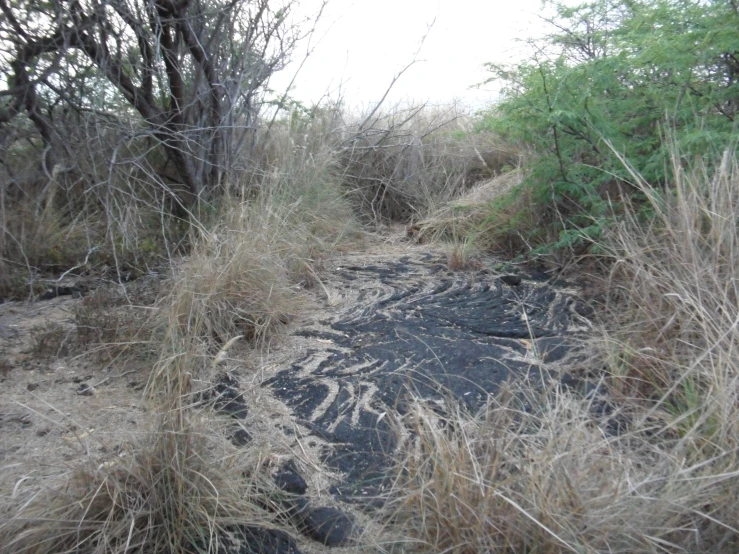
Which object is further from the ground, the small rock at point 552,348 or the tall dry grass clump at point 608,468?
the tall dry grass clump at point 608,468

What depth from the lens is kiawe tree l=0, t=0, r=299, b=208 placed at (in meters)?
4.28

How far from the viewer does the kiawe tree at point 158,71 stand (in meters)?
4.28

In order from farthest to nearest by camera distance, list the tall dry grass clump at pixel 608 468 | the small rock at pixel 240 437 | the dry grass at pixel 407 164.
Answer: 1. the dry grass at pixel 407 164
2. the small rock at pixel 240 437
3. the tall dry grass clump at pixel 608 468

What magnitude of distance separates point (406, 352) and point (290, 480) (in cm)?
127

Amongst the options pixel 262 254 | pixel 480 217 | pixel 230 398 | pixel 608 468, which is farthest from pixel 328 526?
pixel 480 217

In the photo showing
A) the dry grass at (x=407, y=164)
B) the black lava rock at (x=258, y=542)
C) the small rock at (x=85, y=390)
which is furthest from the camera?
the dry grass at (x=407, y=164)

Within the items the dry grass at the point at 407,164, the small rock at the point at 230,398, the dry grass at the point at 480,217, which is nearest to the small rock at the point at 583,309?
the dry grass at the point at 480,217

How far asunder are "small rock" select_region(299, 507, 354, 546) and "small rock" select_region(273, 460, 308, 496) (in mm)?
133

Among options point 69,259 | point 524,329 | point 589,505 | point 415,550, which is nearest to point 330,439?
point 415,550

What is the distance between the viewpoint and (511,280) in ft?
16.3

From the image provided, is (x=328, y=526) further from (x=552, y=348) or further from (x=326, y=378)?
(x=552, y=348)

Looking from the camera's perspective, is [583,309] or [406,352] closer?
[406,352]

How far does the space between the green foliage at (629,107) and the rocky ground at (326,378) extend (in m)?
0.68

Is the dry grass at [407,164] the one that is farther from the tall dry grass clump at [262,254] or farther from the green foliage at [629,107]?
the green foliage at [629,107]
